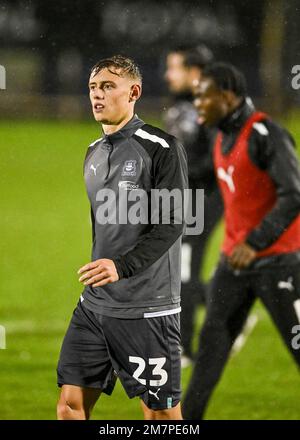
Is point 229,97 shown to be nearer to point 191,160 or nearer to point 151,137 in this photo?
point 151,137

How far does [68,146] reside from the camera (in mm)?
26188

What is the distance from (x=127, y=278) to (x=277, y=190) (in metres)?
1.36

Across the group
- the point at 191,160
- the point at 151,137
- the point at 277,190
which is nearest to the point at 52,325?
the point at 191,160

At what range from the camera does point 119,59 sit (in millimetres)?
4438

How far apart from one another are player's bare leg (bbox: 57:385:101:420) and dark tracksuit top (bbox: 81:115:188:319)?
372 millimetres

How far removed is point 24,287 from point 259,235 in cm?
585

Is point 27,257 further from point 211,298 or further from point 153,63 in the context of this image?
point 153,63

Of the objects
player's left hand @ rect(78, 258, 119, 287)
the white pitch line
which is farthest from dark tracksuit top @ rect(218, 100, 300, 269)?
the white pitch line

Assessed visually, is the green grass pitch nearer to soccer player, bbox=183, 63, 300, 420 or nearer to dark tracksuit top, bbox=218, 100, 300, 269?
soccer player, bbox=183, 63, 300, 420

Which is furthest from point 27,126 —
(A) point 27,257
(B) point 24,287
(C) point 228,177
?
(C) point 228,177

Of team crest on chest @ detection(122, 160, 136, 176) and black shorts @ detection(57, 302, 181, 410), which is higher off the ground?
team crest on chest @ detection(122, 160, 136, 176)

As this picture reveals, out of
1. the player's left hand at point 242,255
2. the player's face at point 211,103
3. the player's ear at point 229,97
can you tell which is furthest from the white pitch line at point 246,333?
the player's ear at point 229,97

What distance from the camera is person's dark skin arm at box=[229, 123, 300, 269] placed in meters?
5.37

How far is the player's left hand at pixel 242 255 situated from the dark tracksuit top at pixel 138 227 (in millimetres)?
1034
